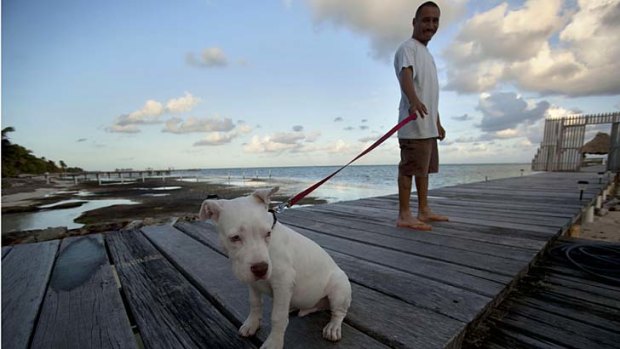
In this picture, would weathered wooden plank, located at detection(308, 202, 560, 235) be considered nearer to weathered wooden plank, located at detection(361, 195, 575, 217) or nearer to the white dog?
weathered wooden plank, located at detection(361, 195, 575, 217)

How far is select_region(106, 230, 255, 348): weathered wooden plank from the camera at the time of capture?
136 cm

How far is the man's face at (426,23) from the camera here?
3201mm

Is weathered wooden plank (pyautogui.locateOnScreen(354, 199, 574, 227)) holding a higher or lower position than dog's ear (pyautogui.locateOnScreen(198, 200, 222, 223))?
lower

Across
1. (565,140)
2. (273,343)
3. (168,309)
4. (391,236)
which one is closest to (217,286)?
(168,309)

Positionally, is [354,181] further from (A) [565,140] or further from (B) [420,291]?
(B) [420,291]

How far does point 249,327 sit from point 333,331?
44 cm

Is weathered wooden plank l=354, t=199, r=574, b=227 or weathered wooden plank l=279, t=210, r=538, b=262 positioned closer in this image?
weathered wooden plank l=279, t=210, r=538, b=262

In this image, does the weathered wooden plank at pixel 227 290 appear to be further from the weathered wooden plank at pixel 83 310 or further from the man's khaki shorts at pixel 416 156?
the man's khaki shorts at pixel 416 156

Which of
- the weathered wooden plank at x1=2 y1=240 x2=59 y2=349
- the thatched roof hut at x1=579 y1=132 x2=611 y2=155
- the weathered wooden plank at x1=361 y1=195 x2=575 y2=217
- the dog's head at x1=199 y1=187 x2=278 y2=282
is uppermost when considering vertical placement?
the thatched roof hut at x1=579 y1=132 x2=611 y2=155

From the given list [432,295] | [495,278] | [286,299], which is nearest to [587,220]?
[495,278]

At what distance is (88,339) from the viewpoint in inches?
55.0

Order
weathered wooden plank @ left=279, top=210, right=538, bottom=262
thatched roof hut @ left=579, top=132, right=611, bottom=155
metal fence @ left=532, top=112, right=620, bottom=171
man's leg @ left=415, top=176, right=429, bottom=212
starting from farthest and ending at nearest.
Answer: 1. thatched roof hut @ left=579, top=132, right=611, bottom=155
2. metal fence @ left=532, top=112, right=620, bottom=171
3. man's leg @ left=415, top=176, right=429, bottom=212
4. weathered wooden plank @ left=279, top=210, right=538, bottom=262

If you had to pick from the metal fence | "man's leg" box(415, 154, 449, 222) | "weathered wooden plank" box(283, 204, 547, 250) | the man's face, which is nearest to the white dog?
"weathered wooden plank" box(283, 204, 547, 250)

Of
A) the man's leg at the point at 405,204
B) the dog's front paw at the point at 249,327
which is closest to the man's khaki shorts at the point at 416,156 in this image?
the man's leg at the point at 405,204
